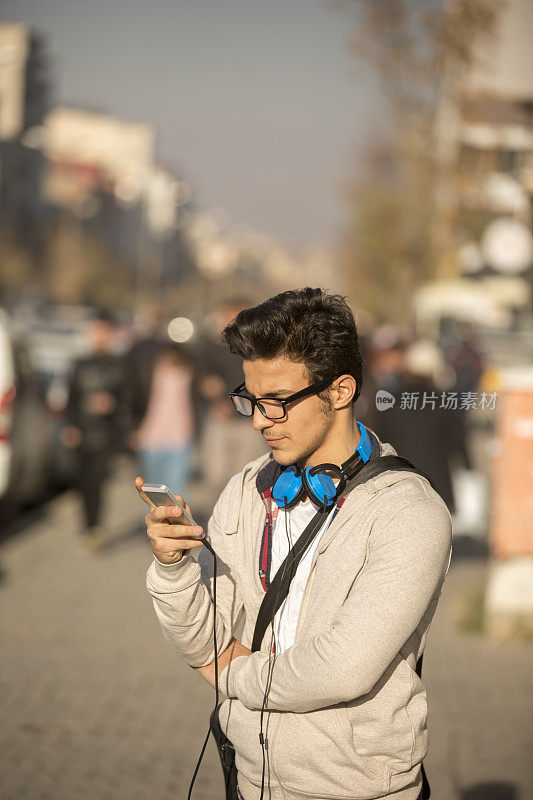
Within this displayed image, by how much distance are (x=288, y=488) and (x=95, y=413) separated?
7.23 metres

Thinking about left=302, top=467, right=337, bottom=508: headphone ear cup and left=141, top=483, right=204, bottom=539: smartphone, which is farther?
left=302, top=467, right=337, bottom=508: headphone ear cup

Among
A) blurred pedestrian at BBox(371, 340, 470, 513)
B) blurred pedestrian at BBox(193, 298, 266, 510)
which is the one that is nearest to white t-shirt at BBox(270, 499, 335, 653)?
blurred pedestrian at BBox(371, 340, 470, 513)

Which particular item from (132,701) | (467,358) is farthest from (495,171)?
(132,701)

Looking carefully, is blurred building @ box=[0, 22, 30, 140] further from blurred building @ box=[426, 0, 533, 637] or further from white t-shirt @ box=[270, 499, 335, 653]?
white t-shirt @ box=[270, 499, 335, 653]

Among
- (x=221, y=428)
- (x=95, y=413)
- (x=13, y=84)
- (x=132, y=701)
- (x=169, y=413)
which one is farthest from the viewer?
(x=13, y=84)

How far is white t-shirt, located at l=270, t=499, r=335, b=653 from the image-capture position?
7.97 ft

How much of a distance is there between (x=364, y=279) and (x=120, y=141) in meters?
93.7

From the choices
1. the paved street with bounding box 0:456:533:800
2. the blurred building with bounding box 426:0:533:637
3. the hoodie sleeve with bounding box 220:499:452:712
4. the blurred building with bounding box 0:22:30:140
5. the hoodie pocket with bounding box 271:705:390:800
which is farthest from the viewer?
the blurred building with bounding box 0:22:30:140

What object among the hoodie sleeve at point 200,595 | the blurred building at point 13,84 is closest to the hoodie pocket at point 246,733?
the hoodie sleeve at point 200,595

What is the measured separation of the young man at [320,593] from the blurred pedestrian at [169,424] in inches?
253

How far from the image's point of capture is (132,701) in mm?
5711

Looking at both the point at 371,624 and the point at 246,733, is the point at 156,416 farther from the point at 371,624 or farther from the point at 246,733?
the point at 371,624

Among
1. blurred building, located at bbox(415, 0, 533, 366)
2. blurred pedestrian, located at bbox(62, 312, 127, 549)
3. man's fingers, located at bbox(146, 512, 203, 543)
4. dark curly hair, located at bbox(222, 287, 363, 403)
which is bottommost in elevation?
blurred pedestrian, located at bbox(62, 312, 127, 549)

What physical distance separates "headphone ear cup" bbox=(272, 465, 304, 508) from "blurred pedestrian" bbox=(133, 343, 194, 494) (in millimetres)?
6465
